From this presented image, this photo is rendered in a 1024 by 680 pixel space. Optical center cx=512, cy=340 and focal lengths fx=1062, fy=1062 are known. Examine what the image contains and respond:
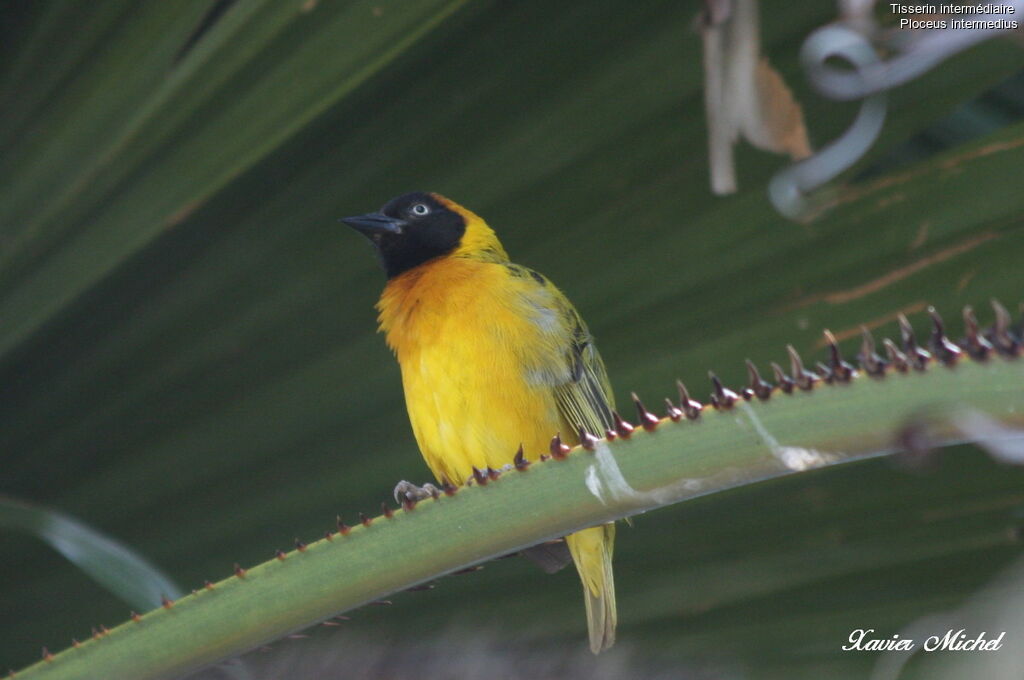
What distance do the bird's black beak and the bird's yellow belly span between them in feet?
0.80

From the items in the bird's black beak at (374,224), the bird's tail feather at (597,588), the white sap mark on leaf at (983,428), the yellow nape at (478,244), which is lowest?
the bird's tail feather at (597,588)

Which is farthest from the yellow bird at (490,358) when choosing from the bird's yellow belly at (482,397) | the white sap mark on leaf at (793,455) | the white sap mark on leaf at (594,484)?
the white sap mark on leaf at (793,455)

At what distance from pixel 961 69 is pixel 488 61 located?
2.10ft

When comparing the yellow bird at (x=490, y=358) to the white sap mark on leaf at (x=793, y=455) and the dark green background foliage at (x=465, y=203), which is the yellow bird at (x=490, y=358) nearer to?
the dark green background foliage at (x=465, y=203)

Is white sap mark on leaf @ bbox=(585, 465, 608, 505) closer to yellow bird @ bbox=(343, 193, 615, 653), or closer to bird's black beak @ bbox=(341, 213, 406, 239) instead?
bird's black beak @ bbox=(341, 213, 406, 239)

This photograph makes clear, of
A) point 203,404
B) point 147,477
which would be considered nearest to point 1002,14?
point 203,404

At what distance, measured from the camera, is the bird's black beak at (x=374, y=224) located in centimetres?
189

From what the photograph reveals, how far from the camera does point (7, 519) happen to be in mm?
1441

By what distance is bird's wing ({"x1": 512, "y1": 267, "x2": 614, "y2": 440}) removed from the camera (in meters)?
2.39

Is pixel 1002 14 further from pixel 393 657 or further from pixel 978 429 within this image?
pixel 393 657

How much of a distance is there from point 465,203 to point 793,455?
100cm

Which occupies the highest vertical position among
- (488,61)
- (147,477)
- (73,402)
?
(488,61)

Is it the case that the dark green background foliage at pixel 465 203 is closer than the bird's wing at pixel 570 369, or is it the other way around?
the dark green background foliage at pixel 465 203

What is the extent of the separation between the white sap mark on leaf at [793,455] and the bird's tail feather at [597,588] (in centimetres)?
74
